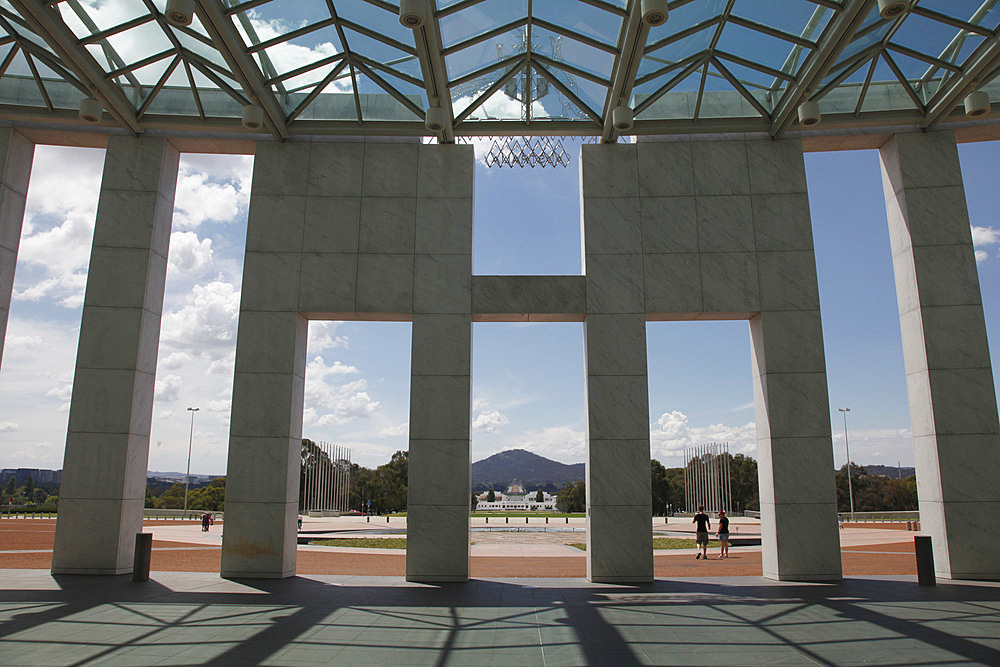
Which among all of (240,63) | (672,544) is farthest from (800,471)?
(240,63)

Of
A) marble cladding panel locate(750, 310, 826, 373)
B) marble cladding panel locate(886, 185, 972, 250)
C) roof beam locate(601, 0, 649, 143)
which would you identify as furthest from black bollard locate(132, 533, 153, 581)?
marble cladding panel locate(886, 185, 972, 250)

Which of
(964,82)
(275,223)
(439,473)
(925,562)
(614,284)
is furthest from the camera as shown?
(275,223)

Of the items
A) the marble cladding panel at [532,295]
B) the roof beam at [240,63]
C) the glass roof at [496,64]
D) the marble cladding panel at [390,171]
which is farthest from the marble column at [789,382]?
the roof beam at [240,63]

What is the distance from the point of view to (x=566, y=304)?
16.4 metres

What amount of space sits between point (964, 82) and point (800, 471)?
32.0ft

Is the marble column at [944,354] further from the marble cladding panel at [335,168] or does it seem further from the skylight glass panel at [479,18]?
the marble cladding panel at [335,168]

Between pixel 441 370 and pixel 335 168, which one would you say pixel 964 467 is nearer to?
pixel 441 370

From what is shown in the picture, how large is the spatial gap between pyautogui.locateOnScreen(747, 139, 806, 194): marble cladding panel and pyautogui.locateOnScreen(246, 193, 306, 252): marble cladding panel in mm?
11884

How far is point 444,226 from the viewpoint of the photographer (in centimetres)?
1686

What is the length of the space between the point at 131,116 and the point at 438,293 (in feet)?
29.6

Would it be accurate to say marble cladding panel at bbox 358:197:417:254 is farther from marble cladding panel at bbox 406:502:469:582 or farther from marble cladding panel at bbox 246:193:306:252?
marble cladding panel at bbox 406:502:469:582

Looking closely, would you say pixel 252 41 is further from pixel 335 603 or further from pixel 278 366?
pixel 335 603

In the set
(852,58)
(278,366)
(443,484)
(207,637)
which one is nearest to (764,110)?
(852,58)

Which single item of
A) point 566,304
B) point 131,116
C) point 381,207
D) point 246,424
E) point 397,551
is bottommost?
point 397,551
